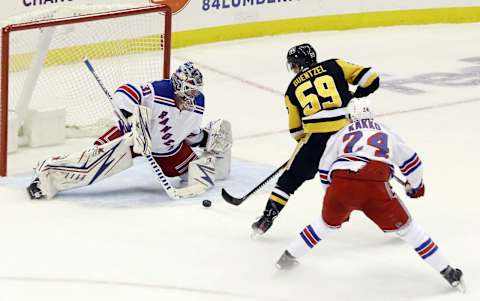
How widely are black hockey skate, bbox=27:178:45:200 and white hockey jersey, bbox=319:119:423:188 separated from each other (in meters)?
1.37

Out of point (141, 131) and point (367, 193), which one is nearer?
point (367, 193)

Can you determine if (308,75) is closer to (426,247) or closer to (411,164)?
(411,164)

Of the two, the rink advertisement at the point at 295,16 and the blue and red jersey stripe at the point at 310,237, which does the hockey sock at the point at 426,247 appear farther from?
the rink advertisement at the point at 295,16

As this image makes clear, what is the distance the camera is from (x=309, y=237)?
171 inches

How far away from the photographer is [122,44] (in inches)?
252

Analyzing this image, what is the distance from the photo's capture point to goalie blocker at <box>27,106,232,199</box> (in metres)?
5.18

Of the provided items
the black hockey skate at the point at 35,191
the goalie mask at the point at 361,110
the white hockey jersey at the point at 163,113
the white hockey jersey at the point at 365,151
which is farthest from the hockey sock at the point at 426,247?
the black hockey skate at the point at 35,191

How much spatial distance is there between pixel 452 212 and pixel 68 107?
2123 millimetres

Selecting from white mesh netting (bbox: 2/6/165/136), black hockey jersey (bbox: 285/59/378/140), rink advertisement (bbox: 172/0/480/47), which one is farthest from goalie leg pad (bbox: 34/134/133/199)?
rink advertisement (bbox: 172/0/480/47)

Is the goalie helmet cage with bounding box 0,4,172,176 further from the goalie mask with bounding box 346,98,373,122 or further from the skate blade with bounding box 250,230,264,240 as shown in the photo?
the goalie mask with bounding box 346,98,373,122

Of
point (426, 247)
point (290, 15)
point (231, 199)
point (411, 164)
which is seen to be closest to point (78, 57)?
point (231, 199)

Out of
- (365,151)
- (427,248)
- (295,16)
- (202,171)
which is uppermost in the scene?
(365,151)

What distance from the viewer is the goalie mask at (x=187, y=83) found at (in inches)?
204

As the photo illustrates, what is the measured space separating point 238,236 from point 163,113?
30.1 inches
